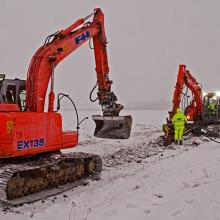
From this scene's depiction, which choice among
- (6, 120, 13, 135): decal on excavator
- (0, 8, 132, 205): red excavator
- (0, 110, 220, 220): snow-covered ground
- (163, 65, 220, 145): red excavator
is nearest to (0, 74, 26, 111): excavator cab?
(0, 8, 132, 205): red excavator

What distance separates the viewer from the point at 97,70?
9734 millimetres

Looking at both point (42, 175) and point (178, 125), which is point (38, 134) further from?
point (178, 125)

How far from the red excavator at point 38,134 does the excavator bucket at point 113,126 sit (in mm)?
1965

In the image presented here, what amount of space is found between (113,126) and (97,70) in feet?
5.94

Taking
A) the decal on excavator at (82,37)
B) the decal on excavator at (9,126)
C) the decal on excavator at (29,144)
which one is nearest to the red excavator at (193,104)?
the decal on excavator at (82,37)

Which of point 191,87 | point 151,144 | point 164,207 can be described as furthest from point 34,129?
point 191,87

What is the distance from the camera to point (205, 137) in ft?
52.4

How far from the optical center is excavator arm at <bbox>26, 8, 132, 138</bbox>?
704 centimetres

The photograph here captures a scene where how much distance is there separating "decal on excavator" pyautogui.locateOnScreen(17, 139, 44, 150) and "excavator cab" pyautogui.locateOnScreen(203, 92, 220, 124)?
1333cm

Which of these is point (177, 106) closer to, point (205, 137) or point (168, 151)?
point (205, 137)

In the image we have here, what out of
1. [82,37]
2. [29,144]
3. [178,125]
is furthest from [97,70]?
[178,125]

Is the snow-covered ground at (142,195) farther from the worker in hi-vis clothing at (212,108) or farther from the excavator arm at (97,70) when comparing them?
the worker in hi-vis clothing at (212,108)

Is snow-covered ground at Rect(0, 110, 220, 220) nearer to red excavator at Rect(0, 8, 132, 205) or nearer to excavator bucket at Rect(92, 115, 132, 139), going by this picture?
red excavator at Rect(0, 8, 132, 205)

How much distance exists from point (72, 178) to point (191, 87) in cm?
1073
